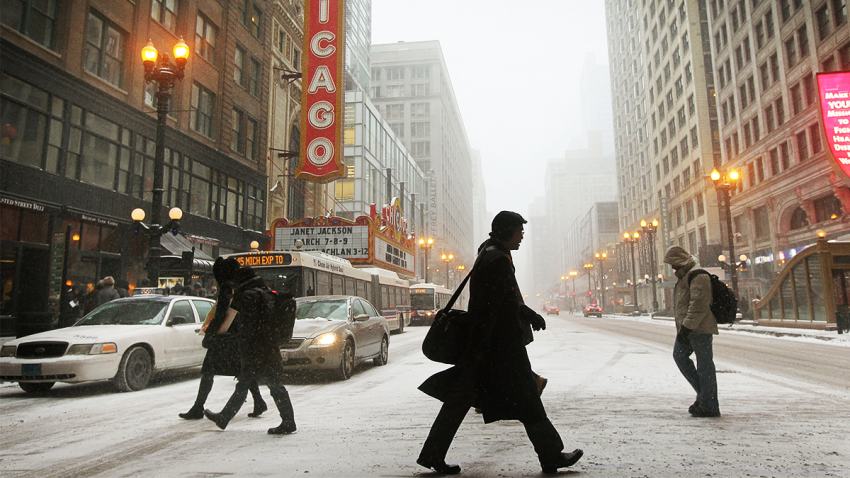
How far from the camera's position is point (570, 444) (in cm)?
466

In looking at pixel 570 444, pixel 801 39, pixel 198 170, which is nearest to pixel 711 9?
pixel 801 39

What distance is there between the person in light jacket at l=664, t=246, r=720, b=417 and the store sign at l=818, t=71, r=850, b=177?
24.3 meters

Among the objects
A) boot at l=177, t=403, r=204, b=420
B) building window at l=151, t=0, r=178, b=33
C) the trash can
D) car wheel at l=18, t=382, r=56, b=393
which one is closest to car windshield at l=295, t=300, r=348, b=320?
car wheel at l=18, t=382, r=56, b=393

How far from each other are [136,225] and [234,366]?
11383mm

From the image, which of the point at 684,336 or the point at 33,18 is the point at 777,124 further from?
the point at 33,18

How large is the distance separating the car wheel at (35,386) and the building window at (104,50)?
560 inches

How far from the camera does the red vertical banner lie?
29.4 metres

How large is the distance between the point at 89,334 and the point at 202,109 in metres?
19.6

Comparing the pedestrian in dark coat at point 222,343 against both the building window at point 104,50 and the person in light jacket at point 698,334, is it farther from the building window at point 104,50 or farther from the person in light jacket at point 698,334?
the building window at point 104,50

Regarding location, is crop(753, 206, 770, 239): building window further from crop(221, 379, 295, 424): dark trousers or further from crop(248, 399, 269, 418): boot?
crop(221, 379, 295, 424): dark trousers

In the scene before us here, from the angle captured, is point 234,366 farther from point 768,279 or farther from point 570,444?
point 768,279

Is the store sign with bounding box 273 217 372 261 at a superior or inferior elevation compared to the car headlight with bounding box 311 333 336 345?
superior

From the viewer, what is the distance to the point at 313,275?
17297 mm

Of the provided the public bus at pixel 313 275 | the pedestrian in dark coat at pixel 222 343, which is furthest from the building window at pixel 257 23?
the pedestrian in dark coat at pixel 222 343
